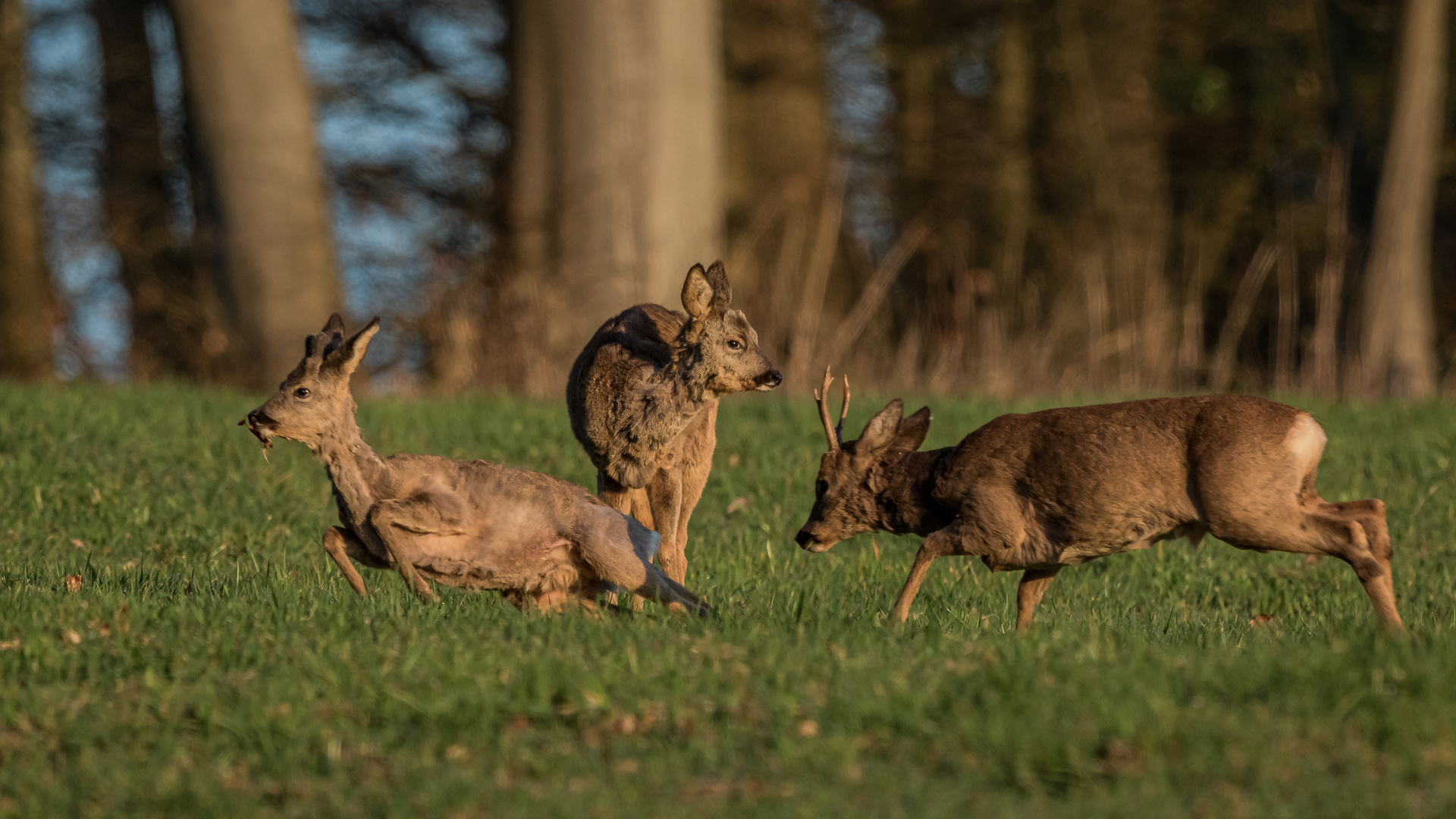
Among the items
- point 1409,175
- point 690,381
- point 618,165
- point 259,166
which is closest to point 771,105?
point 618,165

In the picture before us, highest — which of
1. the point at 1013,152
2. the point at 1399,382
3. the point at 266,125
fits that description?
the point at 266,125

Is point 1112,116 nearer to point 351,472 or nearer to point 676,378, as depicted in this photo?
point 676,378

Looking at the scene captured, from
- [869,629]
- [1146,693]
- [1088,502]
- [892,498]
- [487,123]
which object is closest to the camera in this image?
[1146,693]

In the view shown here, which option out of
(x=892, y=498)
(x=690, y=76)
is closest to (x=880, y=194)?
(x=690, y=76)

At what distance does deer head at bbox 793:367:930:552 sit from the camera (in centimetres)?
780

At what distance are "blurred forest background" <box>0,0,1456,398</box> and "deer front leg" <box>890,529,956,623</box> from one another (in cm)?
865

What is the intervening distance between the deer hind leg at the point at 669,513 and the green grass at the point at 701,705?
30 cm

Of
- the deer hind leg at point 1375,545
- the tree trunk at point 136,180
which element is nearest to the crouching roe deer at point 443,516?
the deer hind leg at point 1375,545

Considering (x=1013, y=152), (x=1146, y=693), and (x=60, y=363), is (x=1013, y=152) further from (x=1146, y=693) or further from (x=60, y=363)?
(x=1146, y=693)

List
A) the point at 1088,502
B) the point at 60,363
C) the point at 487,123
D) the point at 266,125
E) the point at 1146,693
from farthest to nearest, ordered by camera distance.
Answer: the point at 487,123, the point at 60,363, the point at 266,125, the point at 1088,502, the point at 1146,693

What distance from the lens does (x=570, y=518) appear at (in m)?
7.11

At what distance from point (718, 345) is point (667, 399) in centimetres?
34

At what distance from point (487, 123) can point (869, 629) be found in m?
18.9

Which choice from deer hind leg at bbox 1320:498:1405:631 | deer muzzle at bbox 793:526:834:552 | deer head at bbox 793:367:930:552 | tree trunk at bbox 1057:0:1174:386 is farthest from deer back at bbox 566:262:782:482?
tree trunk at bbox 1057:0:1174:386
